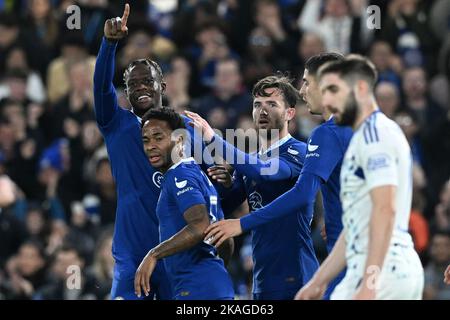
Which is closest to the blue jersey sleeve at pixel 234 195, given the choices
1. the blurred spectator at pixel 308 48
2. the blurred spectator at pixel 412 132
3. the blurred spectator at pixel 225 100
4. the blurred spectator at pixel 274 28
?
the blurred spectator at pixel 225 100

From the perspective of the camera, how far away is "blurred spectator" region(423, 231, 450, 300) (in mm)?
12555

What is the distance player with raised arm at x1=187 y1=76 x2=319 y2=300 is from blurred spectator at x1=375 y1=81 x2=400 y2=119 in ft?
16.0

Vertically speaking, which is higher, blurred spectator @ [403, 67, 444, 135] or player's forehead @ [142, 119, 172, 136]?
blurred spectator @ [403, 67, 444, 135]

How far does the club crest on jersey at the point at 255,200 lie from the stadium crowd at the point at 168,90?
139 inches

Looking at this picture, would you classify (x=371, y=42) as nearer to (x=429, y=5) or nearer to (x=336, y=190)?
(x=429, y=5)

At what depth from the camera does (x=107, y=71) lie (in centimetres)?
927

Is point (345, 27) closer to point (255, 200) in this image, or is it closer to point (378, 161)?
point (255, 200)

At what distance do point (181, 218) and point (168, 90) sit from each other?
21.8ft

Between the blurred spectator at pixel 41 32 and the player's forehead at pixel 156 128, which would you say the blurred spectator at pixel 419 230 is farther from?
the blurred spectator at pixel 41 32

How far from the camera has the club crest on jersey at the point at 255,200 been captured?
9180mm

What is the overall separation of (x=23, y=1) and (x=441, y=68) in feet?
19.2

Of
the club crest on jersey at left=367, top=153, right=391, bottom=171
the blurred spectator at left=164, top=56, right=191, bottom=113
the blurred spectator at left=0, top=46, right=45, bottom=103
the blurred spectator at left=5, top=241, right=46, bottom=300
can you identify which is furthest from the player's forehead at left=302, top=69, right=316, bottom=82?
the blurred spectator at left=0, top=46, right=45, bottom=103

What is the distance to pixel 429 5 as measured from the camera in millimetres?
15398

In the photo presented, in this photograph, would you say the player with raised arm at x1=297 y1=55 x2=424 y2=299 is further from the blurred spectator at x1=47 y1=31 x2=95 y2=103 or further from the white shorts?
the blurred spectator at x1=47 y1=31 x2=95 y2=103
